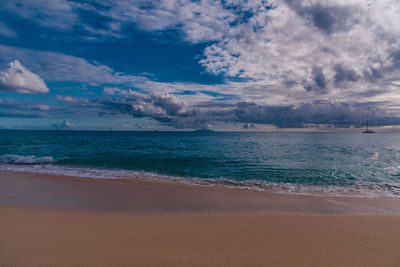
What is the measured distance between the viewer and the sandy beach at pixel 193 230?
3613 millimetres

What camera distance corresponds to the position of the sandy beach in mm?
3613

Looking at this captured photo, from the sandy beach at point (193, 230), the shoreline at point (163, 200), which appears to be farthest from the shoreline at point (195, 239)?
the shoreline at point (163, 200)

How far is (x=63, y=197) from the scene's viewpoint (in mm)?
8086

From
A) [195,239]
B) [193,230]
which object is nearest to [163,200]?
[193,230]

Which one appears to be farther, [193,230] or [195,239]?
[193,230]

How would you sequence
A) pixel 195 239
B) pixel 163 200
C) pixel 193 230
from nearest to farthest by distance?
pixel 195 239, pixel 193 230, pixel 163 200

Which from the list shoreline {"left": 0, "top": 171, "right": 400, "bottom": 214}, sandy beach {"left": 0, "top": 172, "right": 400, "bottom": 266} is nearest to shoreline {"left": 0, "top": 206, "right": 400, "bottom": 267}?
sandy beach {"left": 0, "top": 172, "right": 400, "bottom": 266}

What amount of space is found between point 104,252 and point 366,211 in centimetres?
863

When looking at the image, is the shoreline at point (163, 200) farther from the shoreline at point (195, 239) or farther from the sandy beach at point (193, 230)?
the shoreline at point (195, 239)

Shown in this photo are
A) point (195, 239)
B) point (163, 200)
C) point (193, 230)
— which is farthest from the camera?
point (163, 200)

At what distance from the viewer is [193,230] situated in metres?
4.93

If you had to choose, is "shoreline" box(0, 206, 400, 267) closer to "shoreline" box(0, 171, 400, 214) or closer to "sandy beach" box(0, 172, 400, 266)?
"sandy beach" box(0, 172, 400, 266)

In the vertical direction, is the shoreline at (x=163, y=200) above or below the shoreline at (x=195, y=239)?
below

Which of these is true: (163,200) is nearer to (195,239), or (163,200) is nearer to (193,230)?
(193,230)
